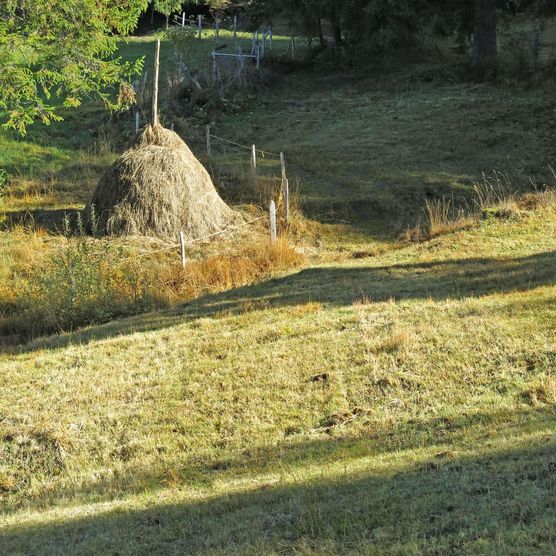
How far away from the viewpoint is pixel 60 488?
369 inches

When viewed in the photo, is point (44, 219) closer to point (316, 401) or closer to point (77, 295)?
point (77, 295)

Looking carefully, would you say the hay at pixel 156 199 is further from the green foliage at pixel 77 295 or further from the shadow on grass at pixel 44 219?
the green foliage at pixel 77 295

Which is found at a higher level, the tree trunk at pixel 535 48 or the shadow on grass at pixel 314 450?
the tree trunk at pixel 535 48

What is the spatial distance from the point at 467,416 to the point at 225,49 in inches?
1296

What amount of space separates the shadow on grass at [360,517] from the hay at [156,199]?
473 inches

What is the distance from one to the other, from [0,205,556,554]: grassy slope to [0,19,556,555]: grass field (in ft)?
0.09

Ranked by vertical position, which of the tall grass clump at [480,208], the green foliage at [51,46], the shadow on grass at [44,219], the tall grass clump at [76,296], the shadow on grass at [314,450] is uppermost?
the green foliage at [51,46]

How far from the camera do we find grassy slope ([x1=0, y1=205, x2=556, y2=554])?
20.9ft

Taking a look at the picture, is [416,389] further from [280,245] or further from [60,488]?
[280,245]

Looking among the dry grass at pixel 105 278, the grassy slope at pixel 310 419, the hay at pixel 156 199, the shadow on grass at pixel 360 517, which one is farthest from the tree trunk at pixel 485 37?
the shadow on grass at pixel 360 517

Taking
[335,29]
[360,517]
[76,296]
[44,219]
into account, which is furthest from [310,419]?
[335,29]

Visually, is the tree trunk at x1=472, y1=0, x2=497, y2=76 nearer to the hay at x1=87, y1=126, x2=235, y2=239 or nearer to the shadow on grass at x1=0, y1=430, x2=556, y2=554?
the hay at x1=87, y1=126, x2=235, y2=239

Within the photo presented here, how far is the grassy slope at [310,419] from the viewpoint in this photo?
6379 mm

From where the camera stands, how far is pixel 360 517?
6.34 meters
